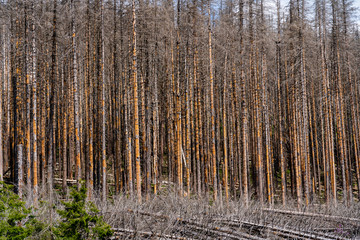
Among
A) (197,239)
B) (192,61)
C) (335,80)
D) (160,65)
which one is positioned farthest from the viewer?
(160,65)

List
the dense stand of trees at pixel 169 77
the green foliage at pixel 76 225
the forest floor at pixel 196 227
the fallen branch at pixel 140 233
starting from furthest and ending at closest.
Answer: the dense stand of trees at pixel 169 77 → the forest floor at pixel 196 227 → the fallen branch at pixel 140 233 → the green foliage at pixel 76 225

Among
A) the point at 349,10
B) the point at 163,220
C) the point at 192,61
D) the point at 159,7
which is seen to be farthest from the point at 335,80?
the point at 163,220

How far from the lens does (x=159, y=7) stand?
56.6 ft

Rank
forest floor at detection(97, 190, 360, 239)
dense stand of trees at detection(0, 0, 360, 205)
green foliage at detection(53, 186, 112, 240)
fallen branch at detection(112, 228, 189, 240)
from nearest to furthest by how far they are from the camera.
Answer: green foliage at detection(53, 186, 112, 240) < fallen branch at detection(112, 228, 189, 240) < forest floor at detection(97, 190, 360, 239) < dense stand of trees at detection(0, 0, 360, 205)

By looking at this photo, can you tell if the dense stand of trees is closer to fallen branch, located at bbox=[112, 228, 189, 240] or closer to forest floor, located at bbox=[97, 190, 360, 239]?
forest floor, located at bbox=[97, 190, 360, 239]

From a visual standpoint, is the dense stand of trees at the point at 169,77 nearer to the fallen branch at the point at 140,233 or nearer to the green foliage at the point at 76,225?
the fallen branch at the point at 140,233

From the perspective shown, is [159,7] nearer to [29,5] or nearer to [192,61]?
[192,61]

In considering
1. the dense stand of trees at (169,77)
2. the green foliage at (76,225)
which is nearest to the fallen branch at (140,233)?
the green foliage at (76,225)

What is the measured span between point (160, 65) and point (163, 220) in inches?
720

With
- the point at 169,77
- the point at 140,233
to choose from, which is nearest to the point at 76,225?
the point at 140,233

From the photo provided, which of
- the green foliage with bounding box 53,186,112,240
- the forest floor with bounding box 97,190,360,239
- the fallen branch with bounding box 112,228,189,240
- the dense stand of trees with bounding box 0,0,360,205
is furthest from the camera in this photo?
the dense stand of trees with bounding box 0,0,360,205

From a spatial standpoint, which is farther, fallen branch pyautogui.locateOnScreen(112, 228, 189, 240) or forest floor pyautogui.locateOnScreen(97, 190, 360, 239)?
forest floor pyautogui.locateOnScreen(97, 190, 360, 239)

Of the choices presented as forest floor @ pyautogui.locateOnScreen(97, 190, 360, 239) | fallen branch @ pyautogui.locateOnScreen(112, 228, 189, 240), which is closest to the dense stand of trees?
forest floor @ pyautogui.locateOnScreen(97, 190, 360, 239)

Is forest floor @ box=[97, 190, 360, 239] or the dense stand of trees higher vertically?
the dense stand of trees
